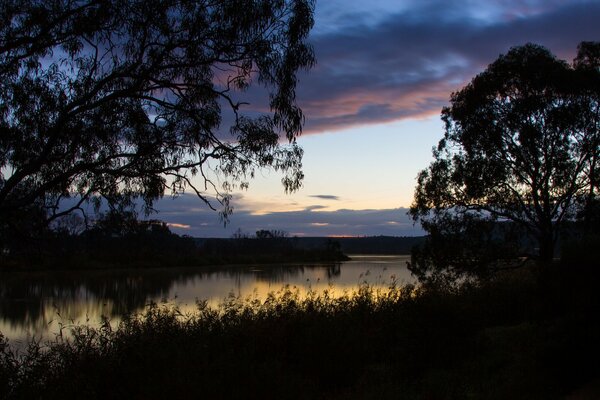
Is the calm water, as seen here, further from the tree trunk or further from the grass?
the tree trunk

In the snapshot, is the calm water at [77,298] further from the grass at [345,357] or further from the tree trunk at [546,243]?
the tree trunk at [546,243]

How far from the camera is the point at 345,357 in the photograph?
6480 mm

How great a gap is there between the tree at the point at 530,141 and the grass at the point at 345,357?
22.4ft

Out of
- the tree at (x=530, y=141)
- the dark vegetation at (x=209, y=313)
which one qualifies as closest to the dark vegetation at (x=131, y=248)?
the dark vegetation at (x=209, y=313)

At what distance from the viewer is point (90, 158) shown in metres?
6.91

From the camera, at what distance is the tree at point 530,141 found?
14.2m

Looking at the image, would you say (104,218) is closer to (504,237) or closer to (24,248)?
(24,248)

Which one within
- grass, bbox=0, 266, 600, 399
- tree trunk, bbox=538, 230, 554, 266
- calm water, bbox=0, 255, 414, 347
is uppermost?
tree trunk, bbox=538, 230, 554, 266

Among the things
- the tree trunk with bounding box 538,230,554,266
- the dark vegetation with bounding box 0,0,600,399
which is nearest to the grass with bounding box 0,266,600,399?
the dark vegetation with bounding box 0,0,600,399

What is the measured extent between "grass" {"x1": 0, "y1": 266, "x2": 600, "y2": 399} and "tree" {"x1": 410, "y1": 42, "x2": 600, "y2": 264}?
6.82 m

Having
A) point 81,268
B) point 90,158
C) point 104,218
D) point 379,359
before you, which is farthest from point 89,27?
point 81,268

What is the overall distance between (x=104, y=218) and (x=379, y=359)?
13.7ft

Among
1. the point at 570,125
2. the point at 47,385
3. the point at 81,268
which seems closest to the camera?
the point at 47,385

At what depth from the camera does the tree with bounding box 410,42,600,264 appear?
1416cm
